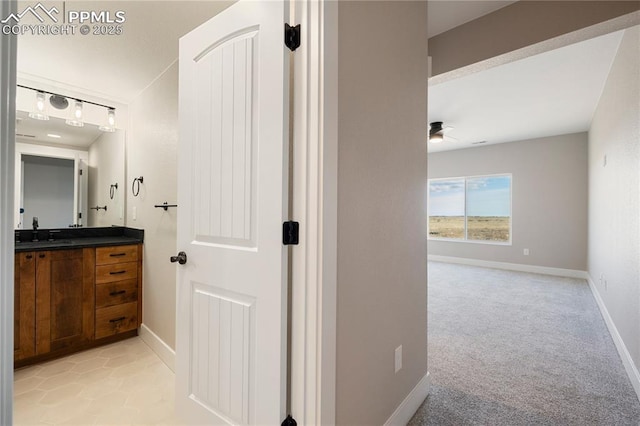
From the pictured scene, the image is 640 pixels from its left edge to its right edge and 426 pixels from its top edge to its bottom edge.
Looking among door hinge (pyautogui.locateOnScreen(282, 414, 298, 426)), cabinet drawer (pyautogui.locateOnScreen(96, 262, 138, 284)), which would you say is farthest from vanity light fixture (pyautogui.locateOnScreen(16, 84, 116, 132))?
door hinge (pyautogui.locateOnScreen(282, 414, 298, 426))

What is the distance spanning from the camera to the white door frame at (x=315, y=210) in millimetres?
1049

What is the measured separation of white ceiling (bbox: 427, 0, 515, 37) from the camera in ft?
6.23

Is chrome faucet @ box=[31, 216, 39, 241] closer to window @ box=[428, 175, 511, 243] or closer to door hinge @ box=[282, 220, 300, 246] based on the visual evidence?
door hinge @ box=[282, 220, 300, 246]

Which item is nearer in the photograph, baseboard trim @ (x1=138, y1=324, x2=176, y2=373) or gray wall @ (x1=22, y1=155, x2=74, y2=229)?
baseboard trim @ (x1=138, y1=324, x2=176, y2=373)

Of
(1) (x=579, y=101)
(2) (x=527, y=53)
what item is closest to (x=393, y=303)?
(2) (x=527, y=53)

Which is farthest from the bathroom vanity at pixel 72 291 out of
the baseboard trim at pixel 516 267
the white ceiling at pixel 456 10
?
the baseboard trim at pixel 516 267

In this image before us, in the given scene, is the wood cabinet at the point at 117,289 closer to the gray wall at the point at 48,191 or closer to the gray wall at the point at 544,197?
the gray wall at the point at 48,191

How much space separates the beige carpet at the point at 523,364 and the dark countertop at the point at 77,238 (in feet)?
9.03

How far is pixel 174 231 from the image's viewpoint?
2252mm

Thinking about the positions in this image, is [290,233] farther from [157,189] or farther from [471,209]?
[471,209]

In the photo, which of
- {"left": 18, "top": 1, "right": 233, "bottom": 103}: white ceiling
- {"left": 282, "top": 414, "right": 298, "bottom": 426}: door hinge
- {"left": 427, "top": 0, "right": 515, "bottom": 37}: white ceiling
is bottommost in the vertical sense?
{"left": 282, "top": 414, "right": 298, "bottom": 426}: door hinge

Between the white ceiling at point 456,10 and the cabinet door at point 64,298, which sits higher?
the white ceiling at point 456,10

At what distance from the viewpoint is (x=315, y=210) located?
3.45 ft

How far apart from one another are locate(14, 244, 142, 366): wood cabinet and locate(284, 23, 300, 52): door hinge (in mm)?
2462
